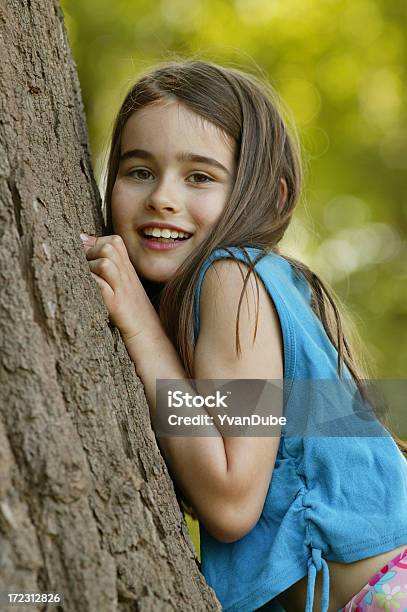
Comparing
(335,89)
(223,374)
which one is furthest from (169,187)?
(335,89)

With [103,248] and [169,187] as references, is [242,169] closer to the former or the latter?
[169,187]

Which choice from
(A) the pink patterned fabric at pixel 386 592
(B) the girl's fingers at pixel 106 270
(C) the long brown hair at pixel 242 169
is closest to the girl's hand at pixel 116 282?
(B) the girl's fingers at pixel 106 270

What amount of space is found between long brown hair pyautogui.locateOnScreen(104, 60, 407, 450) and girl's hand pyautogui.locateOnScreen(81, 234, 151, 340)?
0.56 ft

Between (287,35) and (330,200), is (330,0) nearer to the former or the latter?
(287,35)

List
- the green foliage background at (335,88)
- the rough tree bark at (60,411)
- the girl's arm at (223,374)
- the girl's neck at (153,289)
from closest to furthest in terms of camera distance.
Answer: the rough tree bark at (60,411)
the girl's arm at (223,374)
the girl's neck at (153,289)
the green foliage background at (335,88)

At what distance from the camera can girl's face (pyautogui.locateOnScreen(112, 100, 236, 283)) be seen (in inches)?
87.7

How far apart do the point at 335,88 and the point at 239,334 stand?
9607 millimetres

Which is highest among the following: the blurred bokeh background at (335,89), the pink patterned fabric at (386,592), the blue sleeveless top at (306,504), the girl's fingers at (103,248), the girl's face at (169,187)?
the blurred bokeh background at (335,89)

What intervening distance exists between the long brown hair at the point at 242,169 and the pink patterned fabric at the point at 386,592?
499mm

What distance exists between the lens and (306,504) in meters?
2.01

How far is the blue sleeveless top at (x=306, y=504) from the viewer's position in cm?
196

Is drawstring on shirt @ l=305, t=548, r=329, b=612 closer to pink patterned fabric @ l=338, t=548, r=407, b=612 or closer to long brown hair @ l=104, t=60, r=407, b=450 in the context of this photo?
pink patterned fabric @ l=338, t=548, r=407, b=612

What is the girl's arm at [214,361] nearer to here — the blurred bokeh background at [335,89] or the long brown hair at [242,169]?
the long brown hair at [242,169]

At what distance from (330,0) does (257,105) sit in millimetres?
8577
